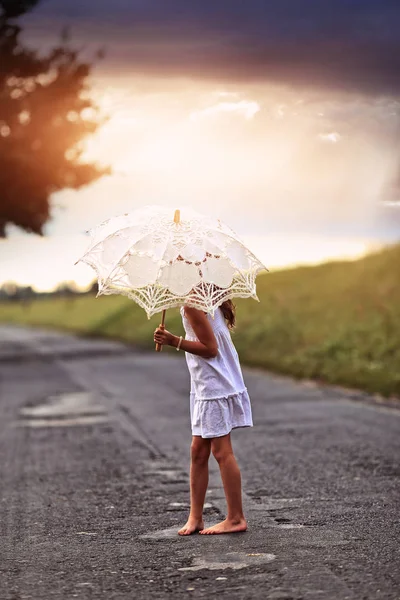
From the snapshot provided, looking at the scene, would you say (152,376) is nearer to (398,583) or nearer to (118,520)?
(118,520)

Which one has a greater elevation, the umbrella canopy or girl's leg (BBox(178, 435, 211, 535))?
the umbrella canopy

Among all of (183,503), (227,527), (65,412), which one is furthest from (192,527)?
(65,412)

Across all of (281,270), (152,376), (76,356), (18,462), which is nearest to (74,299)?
(281,270)

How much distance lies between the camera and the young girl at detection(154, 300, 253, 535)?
6.46 metres

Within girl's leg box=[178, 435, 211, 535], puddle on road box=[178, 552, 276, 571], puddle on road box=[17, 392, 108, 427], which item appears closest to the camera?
puddle on road box=[178, 552, 276, 571]

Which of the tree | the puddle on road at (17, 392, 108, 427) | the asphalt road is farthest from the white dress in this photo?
the tree

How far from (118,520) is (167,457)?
10.2 ft

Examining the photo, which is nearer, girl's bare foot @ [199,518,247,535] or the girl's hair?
girl's bare foot @ [199,518,247,535]

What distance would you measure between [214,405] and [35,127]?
24.5 metres

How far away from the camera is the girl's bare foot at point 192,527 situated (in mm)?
6555

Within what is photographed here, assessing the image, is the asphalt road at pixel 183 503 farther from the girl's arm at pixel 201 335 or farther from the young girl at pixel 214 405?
the girl's arm at pixel 201 335

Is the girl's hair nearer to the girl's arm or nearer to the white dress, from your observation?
the white dress

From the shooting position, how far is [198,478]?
6.61 meters

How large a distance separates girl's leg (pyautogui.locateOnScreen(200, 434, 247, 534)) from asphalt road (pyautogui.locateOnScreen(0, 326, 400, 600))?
125 mm
